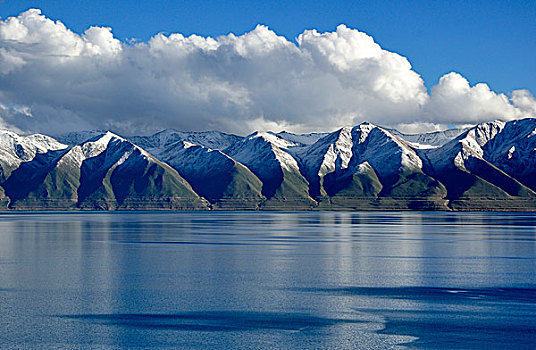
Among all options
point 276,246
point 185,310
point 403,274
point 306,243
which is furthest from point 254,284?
point 306,243

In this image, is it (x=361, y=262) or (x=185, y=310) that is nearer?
(x=185, y=310)

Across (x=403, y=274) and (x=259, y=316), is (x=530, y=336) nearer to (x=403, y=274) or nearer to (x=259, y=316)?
(x=259, y=316)

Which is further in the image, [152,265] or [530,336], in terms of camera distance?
[152,265]

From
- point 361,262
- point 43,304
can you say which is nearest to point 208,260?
point 361,262

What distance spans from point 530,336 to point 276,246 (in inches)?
3307

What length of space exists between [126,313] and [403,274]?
4125 centimetres

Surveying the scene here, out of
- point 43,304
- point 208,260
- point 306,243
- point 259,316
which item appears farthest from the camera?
point 306,243

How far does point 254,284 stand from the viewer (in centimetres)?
7738

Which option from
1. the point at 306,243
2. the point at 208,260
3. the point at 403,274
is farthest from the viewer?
the point at 306,243

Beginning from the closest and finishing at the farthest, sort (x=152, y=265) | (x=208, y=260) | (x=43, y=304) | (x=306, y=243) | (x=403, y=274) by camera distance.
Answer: (x=43, y=304) < (x=403, y=274) < (x=152, y=265) < (x=208, y=260) < (x=306, y=243)

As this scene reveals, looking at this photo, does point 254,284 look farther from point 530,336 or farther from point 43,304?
point 530,336

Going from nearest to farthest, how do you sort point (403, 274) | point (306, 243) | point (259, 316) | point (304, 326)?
point (304, 326) < point (259, 316) < point (403, 274) < point (306, 243)

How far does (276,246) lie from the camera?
438 ft

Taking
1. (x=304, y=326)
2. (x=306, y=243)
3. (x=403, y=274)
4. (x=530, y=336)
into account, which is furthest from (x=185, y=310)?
(x=306, y=243)
